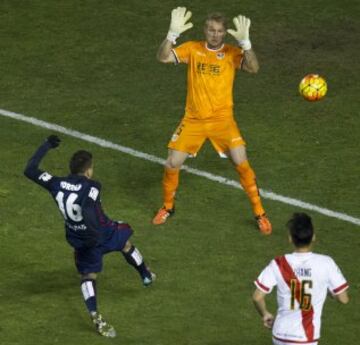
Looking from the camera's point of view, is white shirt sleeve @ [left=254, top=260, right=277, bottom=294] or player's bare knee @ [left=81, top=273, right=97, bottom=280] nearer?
white shirt sleeve @ [left=254, top=260, right=277, bottom=294]

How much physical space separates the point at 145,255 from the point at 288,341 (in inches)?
190

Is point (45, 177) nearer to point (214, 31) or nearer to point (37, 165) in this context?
point (37, 165)

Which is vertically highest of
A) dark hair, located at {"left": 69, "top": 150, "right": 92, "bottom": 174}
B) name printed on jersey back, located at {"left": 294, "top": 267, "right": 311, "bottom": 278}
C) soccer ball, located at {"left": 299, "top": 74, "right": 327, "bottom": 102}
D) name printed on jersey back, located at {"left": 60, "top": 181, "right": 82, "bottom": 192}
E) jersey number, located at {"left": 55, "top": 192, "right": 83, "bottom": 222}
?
soccer ball, located at {"left": 299, "top": 74, "right": 327, "bottom": 102}

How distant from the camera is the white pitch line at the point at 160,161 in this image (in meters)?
18.6

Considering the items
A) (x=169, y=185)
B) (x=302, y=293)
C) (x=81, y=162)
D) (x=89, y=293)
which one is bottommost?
(x=302, y=293)

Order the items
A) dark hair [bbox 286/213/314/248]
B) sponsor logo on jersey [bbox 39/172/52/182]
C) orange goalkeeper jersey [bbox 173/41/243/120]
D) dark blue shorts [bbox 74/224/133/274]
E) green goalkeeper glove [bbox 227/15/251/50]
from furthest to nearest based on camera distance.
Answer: orange goalkeeper jersey [bbox 173/41/243/120]
green goalkeeper glove [bbox 227/15/251/50]
dark blue shorts [bbox 74/224/133/274]
sponsor logo on jersey [bbox 39/172/52/182]
dark hair [bbox 286/213/314/248]

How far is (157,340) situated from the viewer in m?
15.2

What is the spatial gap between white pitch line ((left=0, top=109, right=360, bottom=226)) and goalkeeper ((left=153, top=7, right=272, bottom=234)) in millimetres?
802

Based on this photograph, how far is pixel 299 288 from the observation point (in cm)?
1270

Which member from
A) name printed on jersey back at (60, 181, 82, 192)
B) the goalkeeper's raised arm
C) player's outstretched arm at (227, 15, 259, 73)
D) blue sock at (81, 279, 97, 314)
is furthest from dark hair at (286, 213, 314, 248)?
the goalkeeper's raised arm

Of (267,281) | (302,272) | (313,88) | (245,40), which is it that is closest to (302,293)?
(302,272)

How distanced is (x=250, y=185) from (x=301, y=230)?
541cm

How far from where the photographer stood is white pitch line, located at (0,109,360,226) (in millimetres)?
18578

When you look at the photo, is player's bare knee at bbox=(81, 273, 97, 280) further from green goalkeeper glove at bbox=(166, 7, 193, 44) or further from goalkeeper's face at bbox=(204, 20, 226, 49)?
goalkeeper's face at bbox=(204, 20, 226, 49)
